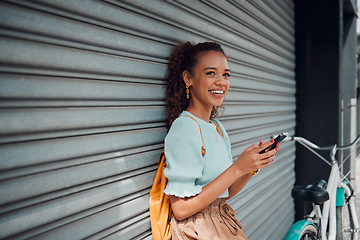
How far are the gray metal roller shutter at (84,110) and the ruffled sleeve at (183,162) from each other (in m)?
0.23

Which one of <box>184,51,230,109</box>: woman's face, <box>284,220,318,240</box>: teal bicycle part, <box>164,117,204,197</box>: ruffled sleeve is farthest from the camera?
<box>284,220,318,240</box>: teal bicycle part

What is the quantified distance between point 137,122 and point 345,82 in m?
6.55

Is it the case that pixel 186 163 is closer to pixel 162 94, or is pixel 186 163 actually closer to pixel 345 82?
pixel 162 94

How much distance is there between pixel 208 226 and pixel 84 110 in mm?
910

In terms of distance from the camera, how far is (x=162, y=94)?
195 cm

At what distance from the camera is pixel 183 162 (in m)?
1.59

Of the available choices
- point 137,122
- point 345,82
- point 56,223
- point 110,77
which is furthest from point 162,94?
point 345,82

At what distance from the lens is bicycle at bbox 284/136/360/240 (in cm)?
283

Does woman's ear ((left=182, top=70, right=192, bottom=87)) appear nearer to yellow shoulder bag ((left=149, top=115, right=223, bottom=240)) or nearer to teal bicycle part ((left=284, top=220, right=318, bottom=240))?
yellow shoulder bag ((left=149, top=115, right=223, bottom=240))

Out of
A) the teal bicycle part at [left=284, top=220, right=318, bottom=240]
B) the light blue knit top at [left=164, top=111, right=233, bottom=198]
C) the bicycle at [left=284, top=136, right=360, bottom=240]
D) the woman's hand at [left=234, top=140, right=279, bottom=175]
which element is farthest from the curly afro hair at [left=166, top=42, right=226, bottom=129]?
the teal bicycle part at [left=284, top=220, right=318, bottom=240]

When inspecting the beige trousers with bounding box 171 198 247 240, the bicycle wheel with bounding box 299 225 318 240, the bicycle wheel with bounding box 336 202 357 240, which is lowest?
the bicycle wheel with bounding box 336 202 357 240

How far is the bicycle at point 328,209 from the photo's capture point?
2832 millimetres

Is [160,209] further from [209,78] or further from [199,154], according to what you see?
[209,78]

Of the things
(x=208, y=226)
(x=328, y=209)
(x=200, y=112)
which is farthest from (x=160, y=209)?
(x=328, y=209)
